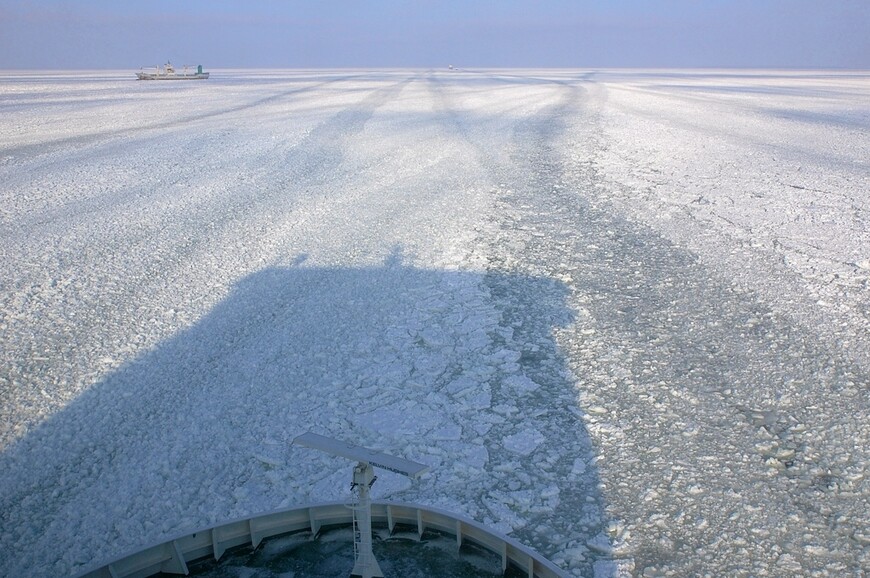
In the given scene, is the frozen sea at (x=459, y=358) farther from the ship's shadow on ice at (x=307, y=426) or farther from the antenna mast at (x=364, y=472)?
the antenna mast at (x=364, y=472)

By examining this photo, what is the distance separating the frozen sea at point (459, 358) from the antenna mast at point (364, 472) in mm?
726

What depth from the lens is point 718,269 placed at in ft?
14.4

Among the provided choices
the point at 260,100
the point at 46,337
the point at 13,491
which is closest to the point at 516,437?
the point at 13,491

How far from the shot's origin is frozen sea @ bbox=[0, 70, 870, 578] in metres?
2.19

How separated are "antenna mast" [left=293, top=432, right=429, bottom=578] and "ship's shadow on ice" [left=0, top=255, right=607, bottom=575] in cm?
71

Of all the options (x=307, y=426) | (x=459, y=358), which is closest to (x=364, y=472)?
(x=307, y=426)

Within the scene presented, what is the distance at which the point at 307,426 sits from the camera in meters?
2.66

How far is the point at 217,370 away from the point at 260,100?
52.8 ft

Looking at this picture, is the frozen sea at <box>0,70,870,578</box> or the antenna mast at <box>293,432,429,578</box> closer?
the antenna mast at <box>293,432,429,578</box>

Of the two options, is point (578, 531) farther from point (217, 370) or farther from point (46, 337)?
point (46, 337)

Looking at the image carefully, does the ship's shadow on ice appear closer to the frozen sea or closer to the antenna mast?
the frozen sea

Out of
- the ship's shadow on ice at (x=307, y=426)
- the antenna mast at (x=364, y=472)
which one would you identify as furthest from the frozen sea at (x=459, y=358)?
the antenna mast at (x=364, y=472)

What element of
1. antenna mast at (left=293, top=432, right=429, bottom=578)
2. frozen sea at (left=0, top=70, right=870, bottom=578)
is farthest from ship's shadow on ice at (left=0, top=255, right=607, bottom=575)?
antenna mast at (left=293, top=432, right=429, bottom=578)

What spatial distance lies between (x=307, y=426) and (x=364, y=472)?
4.18 ft
